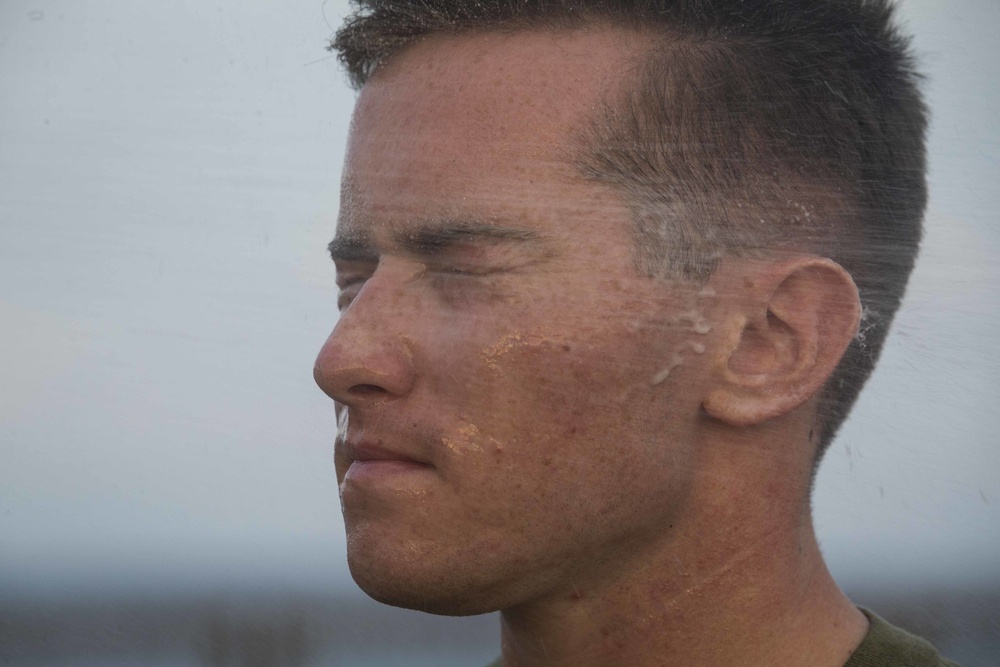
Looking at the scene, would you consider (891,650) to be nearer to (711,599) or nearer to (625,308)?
(711,599)

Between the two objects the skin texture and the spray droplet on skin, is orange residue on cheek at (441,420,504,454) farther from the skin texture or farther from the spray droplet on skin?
the spray droplet on skin

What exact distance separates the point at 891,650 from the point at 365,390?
2.12ft

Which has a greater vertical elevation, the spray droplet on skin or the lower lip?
the spray droplet on skin

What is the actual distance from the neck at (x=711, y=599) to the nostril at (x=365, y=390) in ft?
0.95

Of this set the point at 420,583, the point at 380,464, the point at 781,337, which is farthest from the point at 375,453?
the point at 781,337

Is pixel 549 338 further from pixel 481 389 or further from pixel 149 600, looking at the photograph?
pixel 149 600

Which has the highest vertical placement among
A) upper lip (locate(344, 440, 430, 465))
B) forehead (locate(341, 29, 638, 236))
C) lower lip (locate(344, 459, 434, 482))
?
forehead (locate(341, 29, 638, 236))

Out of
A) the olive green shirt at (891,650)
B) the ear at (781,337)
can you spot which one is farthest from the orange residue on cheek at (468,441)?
the olive green shirt at (891,650)

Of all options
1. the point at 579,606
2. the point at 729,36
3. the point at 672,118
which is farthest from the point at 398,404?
the point at 729,36

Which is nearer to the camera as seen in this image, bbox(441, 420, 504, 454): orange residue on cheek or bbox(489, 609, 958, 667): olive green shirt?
bbox(441, 420, 504, 454): orange residue on cheek

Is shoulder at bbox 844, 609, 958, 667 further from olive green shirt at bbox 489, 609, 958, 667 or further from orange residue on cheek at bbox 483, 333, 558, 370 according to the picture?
orange residue on cheek at bbox 483, 333, 558, 370

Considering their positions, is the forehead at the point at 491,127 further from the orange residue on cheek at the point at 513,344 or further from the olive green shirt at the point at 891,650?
the olive green shirt at the point at 891,650

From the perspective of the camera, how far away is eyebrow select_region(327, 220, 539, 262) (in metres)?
1.01

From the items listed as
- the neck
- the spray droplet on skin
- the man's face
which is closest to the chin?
the man's face
